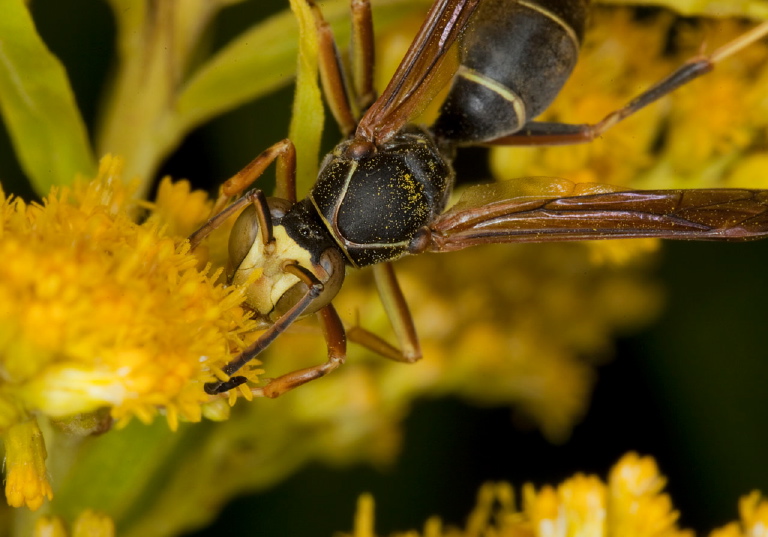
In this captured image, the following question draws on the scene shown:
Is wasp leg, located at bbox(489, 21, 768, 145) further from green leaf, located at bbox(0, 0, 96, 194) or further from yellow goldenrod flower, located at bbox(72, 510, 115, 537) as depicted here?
yellow goldenrod flower, located at bbox(72, 510, 115, 537)

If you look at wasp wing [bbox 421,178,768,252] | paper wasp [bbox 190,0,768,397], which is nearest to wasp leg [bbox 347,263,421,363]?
paper wasp [bbox 190,0,768,397]

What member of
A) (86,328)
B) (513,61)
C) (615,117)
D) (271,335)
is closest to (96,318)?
(86,328)

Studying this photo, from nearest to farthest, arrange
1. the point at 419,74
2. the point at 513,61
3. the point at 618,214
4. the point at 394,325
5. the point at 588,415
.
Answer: the point at 618,214, the point at 419,74, the point at 513,61, the point at 394,325, the point at 588,415

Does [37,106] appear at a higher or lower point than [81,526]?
higher

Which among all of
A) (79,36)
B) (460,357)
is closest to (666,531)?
(460,357)

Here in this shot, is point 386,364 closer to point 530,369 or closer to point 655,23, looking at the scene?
point 530,369

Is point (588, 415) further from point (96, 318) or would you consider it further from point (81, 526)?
point (96, 318)
